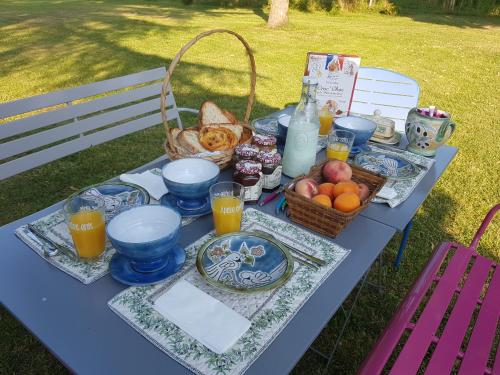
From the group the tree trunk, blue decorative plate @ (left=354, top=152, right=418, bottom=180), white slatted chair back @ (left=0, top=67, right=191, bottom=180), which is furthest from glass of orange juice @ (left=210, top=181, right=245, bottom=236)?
the tree trunk

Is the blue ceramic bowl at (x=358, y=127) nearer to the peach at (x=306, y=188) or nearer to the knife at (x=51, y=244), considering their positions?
the peach at (x=306, y=188)

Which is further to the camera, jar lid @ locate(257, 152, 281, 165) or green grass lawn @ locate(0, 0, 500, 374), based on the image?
green grass lawn @ locate(0, 0, 500, 374)

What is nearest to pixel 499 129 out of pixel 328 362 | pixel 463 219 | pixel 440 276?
pixel 463 219

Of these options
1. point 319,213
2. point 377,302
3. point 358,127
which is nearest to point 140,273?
point 319,213

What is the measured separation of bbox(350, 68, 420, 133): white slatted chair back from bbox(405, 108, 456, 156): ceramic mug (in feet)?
1.50

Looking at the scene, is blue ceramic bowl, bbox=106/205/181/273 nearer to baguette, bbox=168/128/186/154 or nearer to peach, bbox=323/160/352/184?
baguette, bbox=168/128/186/154

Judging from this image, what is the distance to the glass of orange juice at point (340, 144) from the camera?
165 cm

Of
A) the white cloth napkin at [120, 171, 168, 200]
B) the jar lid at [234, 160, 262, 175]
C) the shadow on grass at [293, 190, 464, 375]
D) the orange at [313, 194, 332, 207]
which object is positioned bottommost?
the shadow on grass at [293, 190, 464, 375]

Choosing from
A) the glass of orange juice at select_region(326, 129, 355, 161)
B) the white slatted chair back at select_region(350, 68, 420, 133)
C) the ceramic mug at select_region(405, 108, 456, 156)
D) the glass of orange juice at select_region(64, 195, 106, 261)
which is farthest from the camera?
the white slatted chair back at select_region(350, 68, 420, 133)

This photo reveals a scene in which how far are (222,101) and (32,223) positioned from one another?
427cm

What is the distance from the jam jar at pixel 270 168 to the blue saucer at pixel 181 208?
246 mm

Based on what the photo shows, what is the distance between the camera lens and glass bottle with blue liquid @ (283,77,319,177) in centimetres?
145

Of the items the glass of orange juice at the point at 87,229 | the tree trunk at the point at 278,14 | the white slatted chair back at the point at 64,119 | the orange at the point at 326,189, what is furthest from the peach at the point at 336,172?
the tree trunk at the point at 278,14

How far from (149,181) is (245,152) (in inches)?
16.6
